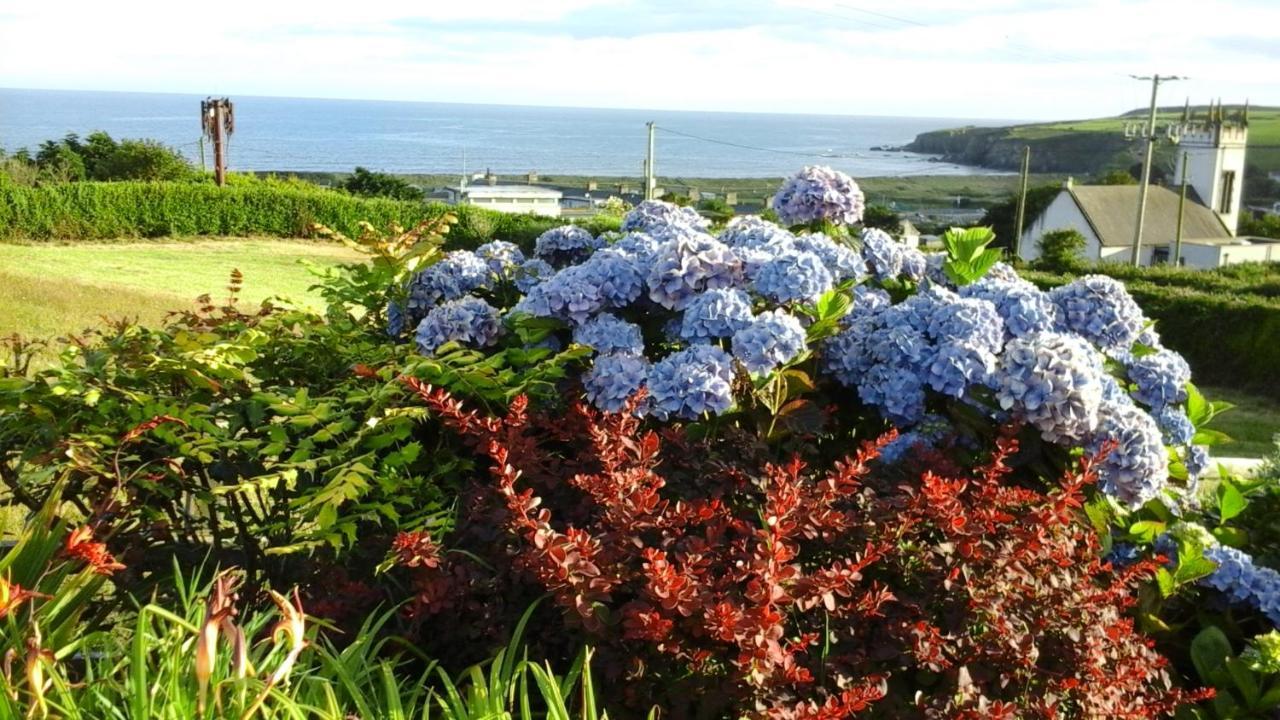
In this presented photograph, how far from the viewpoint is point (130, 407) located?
2.63 meters

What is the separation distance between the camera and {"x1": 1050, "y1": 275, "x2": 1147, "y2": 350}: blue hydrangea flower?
3086 millimetres

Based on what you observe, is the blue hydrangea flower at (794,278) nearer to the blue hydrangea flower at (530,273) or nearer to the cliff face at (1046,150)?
the blue hydrangea flower at (530,273)

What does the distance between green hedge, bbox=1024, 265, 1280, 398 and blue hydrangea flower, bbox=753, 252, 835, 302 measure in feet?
33.2

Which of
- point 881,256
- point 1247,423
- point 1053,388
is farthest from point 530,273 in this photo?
point 1247,423

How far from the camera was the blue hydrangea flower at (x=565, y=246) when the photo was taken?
3.52 m

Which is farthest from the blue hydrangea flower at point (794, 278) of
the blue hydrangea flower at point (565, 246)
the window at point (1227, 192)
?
the window at point (1227, 192)

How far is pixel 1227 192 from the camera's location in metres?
72.0

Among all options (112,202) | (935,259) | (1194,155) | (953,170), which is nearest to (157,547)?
(935,259)

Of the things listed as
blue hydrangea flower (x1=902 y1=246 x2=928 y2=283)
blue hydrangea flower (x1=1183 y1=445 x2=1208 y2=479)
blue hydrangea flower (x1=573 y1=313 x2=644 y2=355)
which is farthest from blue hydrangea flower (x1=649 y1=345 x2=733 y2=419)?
blue hydrangea flower (x1=1183 y1=445 x2=1208 y2=479)

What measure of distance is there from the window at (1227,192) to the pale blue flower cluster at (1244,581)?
258 feet

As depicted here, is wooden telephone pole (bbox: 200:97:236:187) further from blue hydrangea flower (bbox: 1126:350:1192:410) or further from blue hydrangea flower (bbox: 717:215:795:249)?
blue hydrangea flower (bbox: 1126:350:1192:410)

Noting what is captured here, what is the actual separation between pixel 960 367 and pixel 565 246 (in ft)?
4.55

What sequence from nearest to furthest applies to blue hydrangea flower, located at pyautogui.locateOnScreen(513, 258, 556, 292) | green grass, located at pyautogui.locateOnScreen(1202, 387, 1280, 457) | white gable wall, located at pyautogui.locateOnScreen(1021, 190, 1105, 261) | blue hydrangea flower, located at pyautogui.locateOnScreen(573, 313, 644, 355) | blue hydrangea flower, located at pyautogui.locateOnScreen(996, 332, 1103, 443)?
1. blue hydrangea flower, located at pyautogui.locateOnScreen(996, 332, 1103, 443)
2. blue hydrangea flower, located at pyautogui.locateOnScreen(573, 313, 644, 355)
3. blue hydrangea flower, located at pyautogui.locateOnScreen(513, 258, 556, 292)
4. green grass, located at pyautogui.locateOnScreen(1202, 387, 1280, 457)
5. white gable wall, located at pyautogui.locateOnScreen(1021, 190, 1105, 261)

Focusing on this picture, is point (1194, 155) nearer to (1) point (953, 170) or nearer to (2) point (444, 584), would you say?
(1) point (953, 170)
